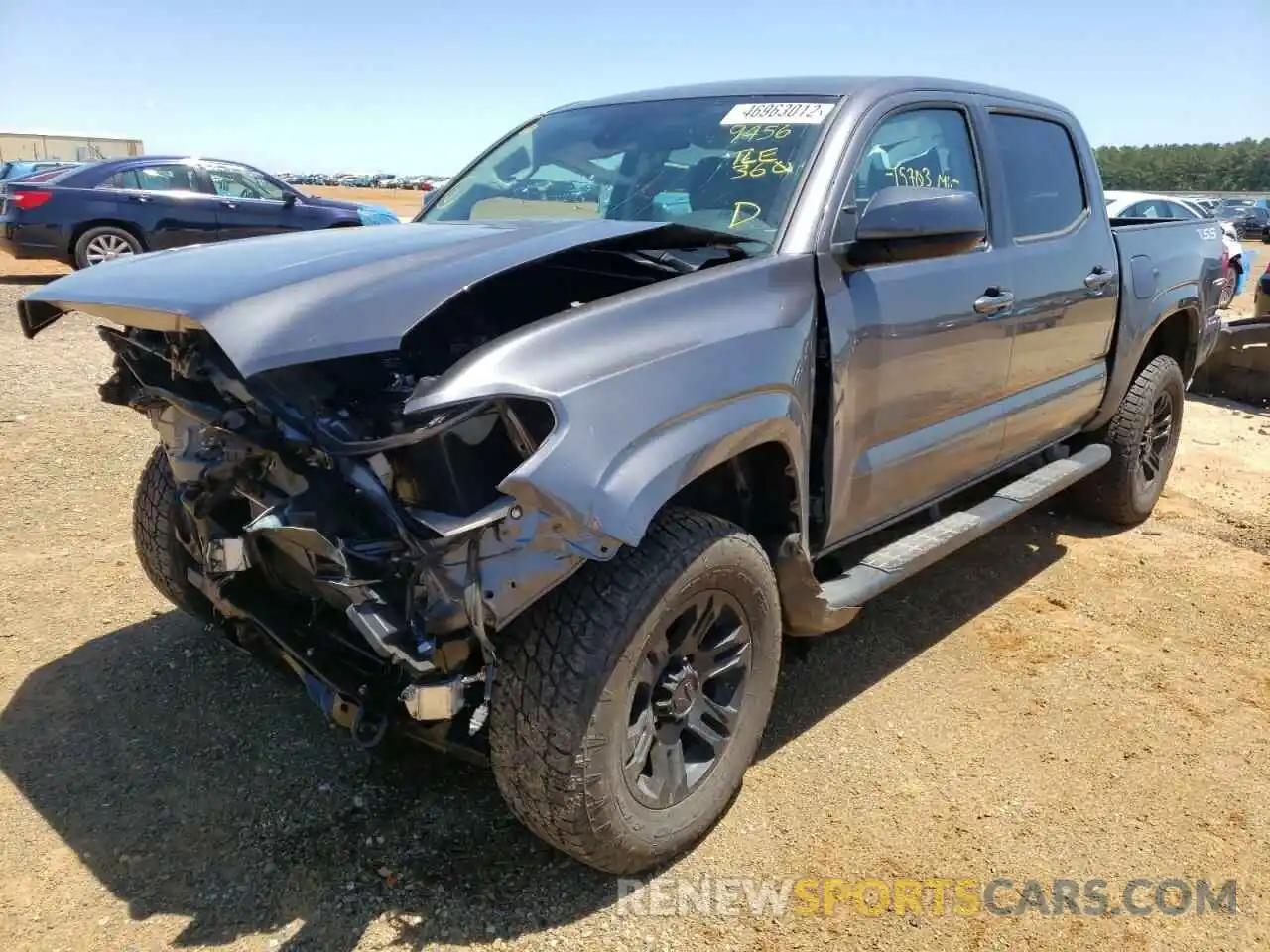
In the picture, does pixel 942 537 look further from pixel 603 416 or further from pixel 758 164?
pixel 603 416

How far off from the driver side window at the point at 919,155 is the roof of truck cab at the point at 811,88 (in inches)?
3.6

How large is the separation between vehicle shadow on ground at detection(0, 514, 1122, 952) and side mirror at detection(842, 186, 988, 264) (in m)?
1.54

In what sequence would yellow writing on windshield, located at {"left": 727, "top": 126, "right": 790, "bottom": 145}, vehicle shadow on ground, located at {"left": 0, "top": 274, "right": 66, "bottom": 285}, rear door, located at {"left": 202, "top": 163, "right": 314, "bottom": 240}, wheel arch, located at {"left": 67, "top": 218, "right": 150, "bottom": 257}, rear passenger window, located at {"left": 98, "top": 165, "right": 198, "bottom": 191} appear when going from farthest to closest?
vehicle shadow on ground, located at {"left": 0, "top": 274, "right": 66, "bottom": 285} < rear door, located at {"left": 202, "top": 163, "right": 314, "bottom": 240} < rear passenger window, located at {"left": 98, "top": 165, "right": 198, "bottom": 191} < wheel arch, located at {"left": 67, "top": 218, "right": 150, "bottom": 257} < yellow writing on windshield, located at {"left": 727, "top": 126, "right": 790, "bottom": 145}

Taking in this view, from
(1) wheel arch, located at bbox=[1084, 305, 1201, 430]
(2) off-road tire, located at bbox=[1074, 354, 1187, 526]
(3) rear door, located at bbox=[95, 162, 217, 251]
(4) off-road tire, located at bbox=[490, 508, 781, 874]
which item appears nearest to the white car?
(1) wheel arch, located at bbox=[1084, 305, 1201, 430]

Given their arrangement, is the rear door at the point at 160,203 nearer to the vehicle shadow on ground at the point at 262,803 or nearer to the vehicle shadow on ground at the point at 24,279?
the vehicle shadow on ground at the point at 24,279

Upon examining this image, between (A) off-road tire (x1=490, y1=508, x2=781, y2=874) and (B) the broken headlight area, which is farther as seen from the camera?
(A) off-road tire (x1=490, y1=508, x2=781, y2=874)

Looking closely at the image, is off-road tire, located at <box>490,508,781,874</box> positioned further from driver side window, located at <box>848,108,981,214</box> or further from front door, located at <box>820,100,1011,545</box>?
driver side window, located at <box>848,108,981,214</box>

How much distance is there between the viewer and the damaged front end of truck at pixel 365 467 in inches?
78.4

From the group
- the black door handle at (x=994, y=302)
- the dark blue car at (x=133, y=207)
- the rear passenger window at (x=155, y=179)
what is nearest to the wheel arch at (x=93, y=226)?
the dark blue car at (x=133, y=207)

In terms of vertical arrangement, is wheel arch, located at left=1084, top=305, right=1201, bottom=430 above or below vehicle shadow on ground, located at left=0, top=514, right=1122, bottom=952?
above

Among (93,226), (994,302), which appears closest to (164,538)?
(994,302)

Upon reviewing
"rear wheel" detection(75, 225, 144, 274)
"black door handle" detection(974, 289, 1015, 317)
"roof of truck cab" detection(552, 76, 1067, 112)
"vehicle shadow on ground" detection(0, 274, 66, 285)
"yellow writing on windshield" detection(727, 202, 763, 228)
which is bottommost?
"vehicle shadow on ground" detection(0, 274, 66, 285)

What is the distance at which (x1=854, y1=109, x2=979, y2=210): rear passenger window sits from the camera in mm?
3203

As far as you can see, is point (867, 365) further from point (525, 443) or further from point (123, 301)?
point (123, 301)
